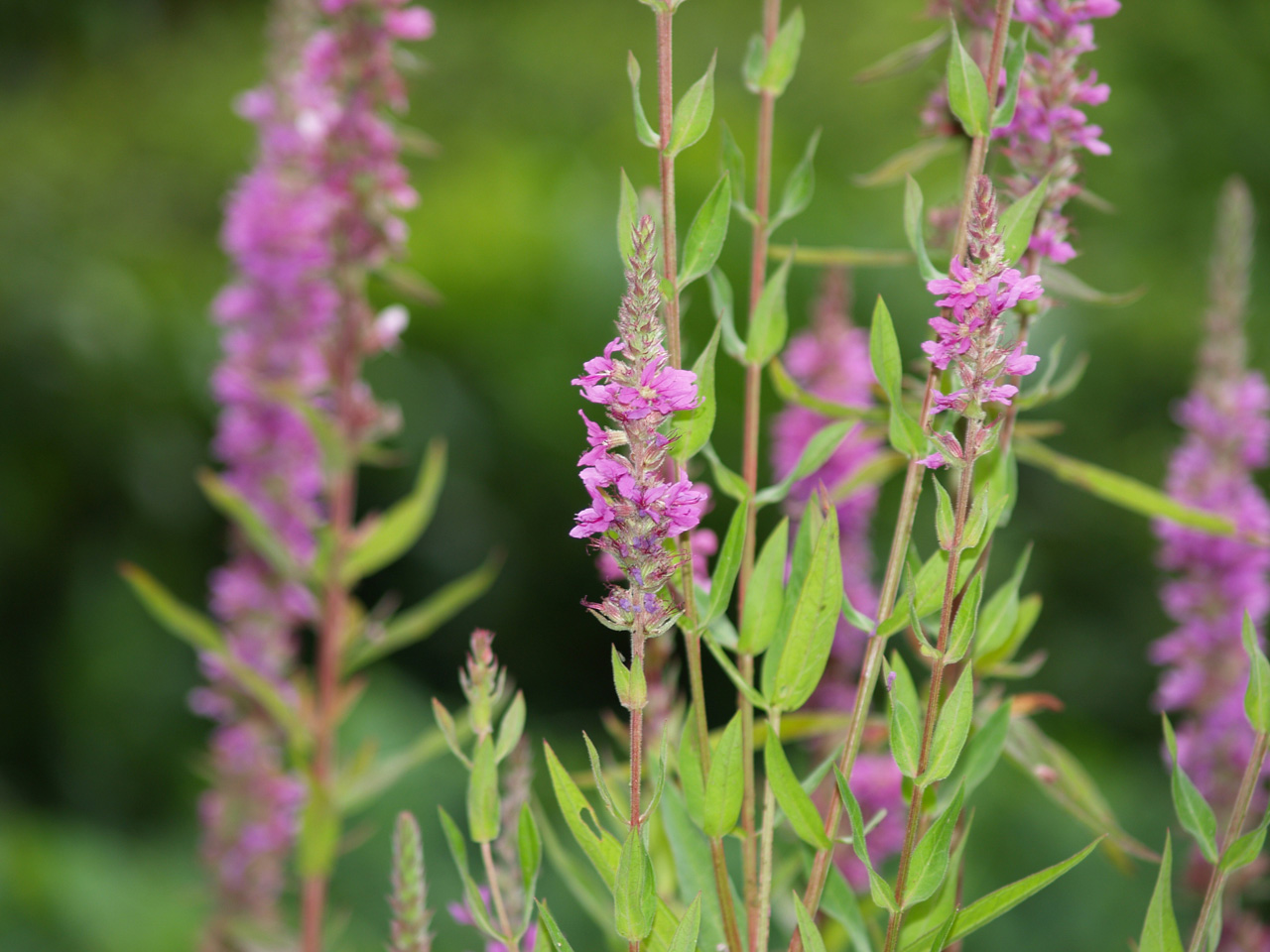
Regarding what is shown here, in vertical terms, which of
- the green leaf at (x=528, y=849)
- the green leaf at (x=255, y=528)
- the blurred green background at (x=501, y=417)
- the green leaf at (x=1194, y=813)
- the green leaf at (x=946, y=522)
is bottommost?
the blurred green background at (x=501, y=417)

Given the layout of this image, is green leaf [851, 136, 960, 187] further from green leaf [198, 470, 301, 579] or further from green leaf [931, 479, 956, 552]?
green leaf [198, 470, 301, 579]

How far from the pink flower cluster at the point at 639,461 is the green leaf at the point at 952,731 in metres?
0.12

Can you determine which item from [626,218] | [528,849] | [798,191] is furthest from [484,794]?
[798,191]

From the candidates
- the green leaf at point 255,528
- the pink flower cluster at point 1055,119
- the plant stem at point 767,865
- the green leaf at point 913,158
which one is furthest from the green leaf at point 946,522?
the green leaf at point 255,528

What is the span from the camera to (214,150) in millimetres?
4754

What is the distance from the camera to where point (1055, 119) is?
60cm

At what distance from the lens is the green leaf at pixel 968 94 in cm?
51

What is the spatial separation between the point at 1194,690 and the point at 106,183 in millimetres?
4555

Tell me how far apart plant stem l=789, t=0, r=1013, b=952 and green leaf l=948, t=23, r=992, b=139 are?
0.01 m

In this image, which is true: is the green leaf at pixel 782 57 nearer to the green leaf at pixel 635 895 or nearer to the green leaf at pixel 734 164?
the green leaf at pixel 734 164

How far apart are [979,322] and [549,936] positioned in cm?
30

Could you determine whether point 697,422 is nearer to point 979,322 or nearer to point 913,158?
point 979,322

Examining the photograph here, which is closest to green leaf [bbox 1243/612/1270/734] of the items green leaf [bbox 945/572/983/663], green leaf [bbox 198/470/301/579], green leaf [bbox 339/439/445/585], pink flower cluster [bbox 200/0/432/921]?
green leaf [bbox 945/572/983/663]

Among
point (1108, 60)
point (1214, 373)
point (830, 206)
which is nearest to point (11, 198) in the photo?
point (830, 206)
